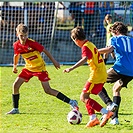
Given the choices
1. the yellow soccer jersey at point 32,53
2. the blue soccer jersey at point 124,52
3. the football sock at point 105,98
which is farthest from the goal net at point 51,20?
the blue soccer jersey at point 124,52

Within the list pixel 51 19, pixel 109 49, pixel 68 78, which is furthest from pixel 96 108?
pixel 51 19

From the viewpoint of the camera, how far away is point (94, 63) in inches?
290

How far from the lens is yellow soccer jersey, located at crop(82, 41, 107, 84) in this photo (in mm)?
7293

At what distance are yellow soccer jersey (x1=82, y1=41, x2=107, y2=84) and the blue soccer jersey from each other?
34cm

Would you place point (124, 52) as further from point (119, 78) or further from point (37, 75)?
point (37, 75)

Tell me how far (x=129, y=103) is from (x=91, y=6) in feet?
28.9

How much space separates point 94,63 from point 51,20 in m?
9.99

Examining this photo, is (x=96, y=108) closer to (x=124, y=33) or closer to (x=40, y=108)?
(x=124, y=33)

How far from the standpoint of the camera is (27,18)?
17422 mm

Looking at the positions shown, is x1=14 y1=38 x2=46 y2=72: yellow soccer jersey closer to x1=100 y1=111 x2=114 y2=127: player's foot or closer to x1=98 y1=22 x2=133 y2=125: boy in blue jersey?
x1=98 y1=22 x2=133 y2=125: boy in blue jersey

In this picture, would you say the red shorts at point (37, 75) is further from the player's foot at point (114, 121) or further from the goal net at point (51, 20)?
the goal net at point (51, 20)

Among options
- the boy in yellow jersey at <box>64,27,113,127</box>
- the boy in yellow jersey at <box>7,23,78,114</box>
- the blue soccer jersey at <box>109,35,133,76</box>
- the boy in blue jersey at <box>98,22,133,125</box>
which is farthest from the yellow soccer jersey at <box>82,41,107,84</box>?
the boy in yellow jersey at <box>7,23,78,114</box>

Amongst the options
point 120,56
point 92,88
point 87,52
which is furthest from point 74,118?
point 120,56

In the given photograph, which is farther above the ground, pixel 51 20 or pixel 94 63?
pixel 51 20
